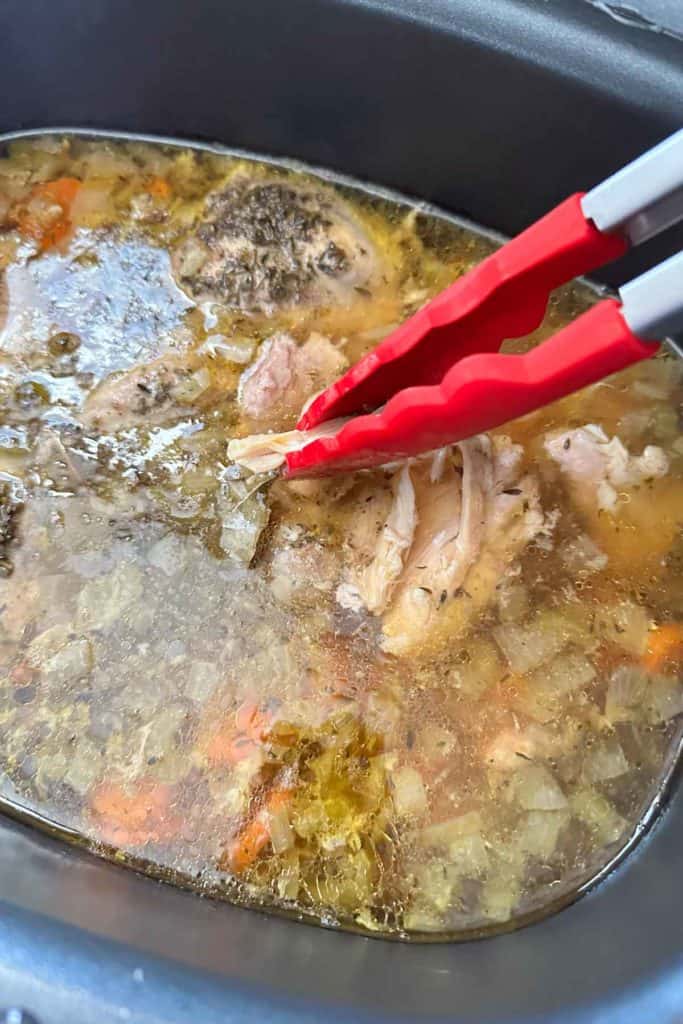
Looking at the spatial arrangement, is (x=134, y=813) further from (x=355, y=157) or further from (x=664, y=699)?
(x=355, y=157)

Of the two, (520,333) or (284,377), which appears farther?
(284,377)

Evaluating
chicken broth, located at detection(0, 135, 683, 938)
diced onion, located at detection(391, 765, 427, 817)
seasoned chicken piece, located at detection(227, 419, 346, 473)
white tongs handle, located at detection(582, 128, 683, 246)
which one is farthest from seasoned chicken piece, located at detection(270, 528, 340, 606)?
white tongs handle, located at detection(582, 128, 683, 246)

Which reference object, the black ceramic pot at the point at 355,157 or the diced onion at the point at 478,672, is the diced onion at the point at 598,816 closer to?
the black ceramic pot at the point at 355,157

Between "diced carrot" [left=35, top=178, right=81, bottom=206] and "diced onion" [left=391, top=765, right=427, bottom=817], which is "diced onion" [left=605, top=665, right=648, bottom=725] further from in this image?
"diced carrot" [left=35, top=178, right=81, bottom=206]

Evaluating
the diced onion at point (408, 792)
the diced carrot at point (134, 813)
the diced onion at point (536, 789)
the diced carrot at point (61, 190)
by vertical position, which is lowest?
the diced carrot at point (134, 813)

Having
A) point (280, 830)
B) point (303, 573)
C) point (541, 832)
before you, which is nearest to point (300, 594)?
A: point (303, 573)

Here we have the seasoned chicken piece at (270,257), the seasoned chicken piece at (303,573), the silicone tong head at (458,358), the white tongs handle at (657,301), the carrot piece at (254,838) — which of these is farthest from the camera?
the seasoned chicken piece at (270,257)

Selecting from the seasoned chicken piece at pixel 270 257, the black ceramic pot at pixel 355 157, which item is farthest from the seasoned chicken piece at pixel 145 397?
the black ceramic pot at pixel 355 157
